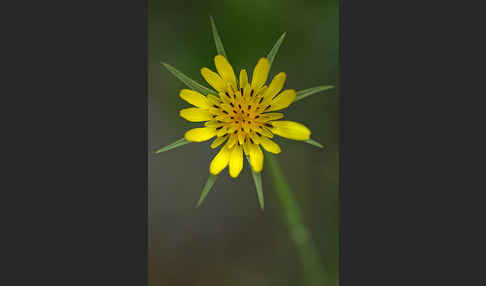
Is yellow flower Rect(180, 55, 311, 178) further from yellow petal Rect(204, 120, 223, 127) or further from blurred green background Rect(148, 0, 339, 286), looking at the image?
blurred green background Rect(148, 0, 339, 286)

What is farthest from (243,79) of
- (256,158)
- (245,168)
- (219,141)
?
(245,168)

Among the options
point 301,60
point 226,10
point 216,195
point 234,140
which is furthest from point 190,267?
point 226,10

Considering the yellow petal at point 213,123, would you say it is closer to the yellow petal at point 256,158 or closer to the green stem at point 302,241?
the yellow petal at point 256,158

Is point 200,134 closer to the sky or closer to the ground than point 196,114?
closer to the ground

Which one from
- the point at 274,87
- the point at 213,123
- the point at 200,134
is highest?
the point at 274,87

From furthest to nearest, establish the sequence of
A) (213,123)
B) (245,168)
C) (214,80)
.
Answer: (245,168) < (213,123) < (214,80)

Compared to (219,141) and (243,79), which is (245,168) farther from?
(243,79)
